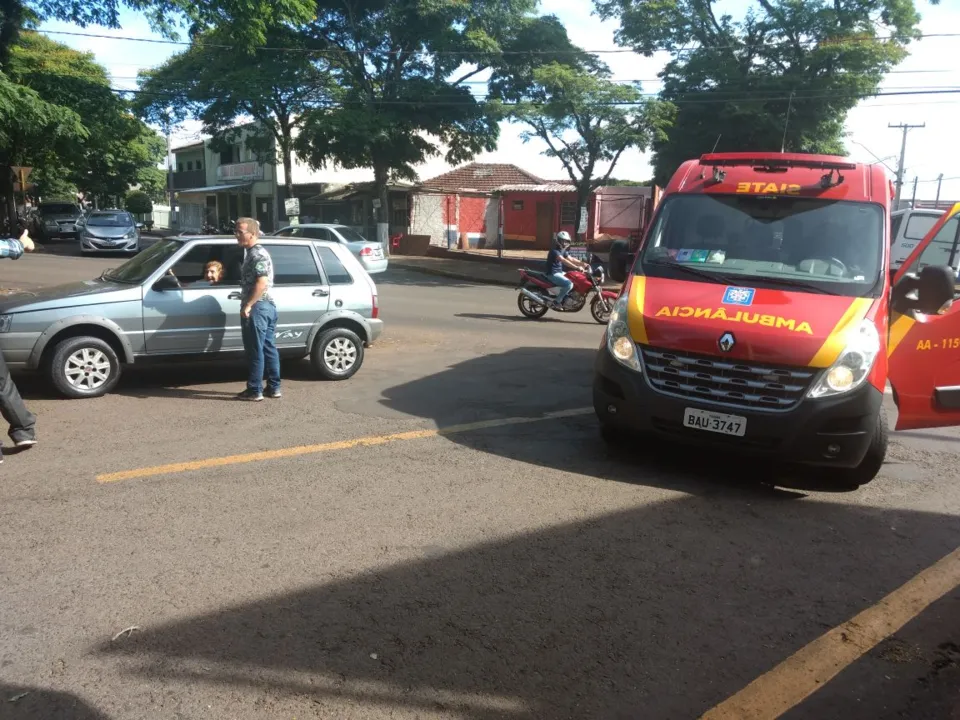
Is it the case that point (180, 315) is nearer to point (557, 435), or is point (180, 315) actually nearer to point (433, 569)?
point (557, 435)

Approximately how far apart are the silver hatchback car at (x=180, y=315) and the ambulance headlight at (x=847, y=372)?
16.6ft

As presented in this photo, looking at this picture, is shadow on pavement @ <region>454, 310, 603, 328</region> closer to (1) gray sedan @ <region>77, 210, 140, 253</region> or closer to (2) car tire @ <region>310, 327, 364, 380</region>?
(2) car tire @ <region>310, 327, 364, 380</region>

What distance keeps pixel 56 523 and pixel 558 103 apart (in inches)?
862

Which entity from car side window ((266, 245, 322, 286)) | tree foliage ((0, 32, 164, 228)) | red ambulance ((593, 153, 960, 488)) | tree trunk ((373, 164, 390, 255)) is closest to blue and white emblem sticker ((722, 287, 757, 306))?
red ambulance ((593, 153, 960, 488))

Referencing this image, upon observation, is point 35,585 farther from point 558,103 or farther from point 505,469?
point 558,103

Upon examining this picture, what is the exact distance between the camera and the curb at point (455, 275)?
77.0 feet

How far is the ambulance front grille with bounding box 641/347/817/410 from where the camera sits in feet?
16.6

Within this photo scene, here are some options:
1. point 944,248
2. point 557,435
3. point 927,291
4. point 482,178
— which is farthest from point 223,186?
point 927,291

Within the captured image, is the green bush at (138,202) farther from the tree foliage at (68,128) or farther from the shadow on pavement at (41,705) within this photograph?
the shadow on pavement at (41,705)

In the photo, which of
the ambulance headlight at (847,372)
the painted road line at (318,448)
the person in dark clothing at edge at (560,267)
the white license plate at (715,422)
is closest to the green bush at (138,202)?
the person in dark clothing at edge at (560,267)

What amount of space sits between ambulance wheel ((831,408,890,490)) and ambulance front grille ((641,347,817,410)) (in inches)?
25.6

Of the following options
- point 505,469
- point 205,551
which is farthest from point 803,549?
point 205,551

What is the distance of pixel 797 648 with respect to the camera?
3404 mm

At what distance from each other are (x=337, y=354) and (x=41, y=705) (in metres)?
5.86
